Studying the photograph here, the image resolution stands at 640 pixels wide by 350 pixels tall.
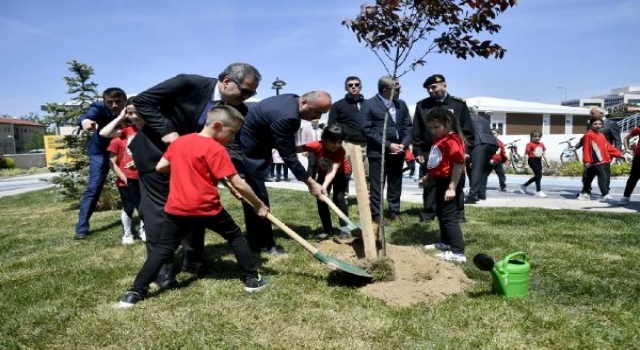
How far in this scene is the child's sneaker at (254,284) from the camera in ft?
12.0

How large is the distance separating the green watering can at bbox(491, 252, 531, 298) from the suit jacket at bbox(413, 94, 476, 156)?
282 centimetres

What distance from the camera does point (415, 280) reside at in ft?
12.4

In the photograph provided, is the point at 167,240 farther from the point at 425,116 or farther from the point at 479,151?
the point at 479,151

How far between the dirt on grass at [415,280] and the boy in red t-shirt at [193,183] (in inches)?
51.8

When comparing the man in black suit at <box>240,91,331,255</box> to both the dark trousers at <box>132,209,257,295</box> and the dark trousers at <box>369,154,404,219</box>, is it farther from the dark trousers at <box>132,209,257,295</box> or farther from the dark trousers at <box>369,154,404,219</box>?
the dark trousers at <box>369,154,404,219</box>

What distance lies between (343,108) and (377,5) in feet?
11.9

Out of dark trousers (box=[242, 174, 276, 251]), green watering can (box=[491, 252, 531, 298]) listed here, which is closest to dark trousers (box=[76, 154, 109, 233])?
dark trousers (box=[242, 174, 276, 251])

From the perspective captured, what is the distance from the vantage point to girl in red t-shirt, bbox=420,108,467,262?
168 inches

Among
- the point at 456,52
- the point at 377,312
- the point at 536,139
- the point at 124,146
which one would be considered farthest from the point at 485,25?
the point at 536,139

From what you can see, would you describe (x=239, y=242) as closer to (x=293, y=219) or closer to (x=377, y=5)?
(x=377, y=5)

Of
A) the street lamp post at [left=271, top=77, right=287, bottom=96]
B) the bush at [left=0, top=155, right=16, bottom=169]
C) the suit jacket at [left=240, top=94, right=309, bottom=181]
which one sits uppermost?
the street lamp post at [left=271, top=77, right=287, bottom=96]

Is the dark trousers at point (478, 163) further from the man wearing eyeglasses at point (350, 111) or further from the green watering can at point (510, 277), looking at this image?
the green watering can at point (510, 277)

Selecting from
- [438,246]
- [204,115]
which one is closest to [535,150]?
[438,246]

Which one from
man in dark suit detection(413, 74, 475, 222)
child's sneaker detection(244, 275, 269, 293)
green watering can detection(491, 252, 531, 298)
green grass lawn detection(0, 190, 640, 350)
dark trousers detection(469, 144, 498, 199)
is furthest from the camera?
dark trousers detection(469, 144, 498, 199)
